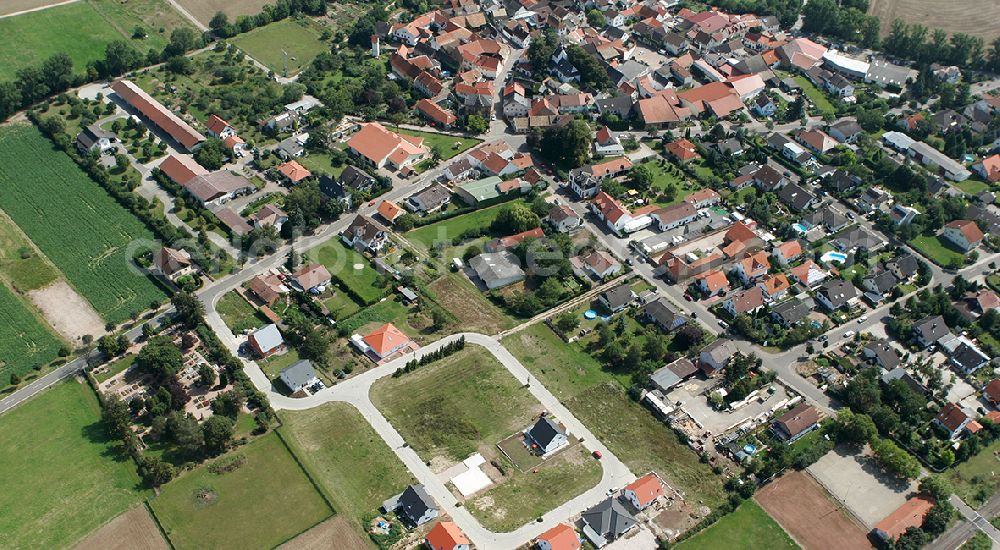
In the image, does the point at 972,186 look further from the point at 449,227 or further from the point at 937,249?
the point at 449,227

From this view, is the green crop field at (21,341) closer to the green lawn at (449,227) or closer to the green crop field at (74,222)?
the green crop field at (74,222)

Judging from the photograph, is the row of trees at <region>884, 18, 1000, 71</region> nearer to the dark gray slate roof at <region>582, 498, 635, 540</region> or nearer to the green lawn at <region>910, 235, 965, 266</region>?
the green lawn at <region>910, 235, 965, 266</region>

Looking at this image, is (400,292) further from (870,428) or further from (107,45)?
(107,45)

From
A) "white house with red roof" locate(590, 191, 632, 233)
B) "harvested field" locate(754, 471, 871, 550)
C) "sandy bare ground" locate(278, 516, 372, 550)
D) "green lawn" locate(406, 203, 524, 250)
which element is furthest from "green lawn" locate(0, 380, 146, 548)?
"white house with red roof" locate(590, 191, 632, 233)

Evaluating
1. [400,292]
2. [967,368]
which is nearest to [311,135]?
[400,292]

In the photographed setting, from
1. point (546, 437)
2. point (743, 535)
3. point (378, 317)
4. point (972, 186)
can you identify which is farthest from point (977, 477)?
point (378, 317)
